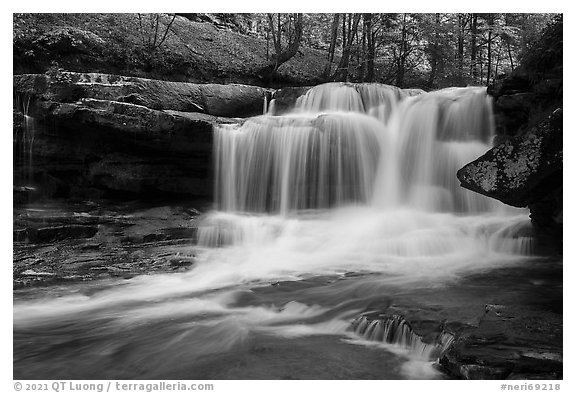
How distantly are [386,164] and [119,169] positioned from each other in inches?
200

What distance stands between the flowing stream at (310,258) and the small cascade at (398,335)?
1cm

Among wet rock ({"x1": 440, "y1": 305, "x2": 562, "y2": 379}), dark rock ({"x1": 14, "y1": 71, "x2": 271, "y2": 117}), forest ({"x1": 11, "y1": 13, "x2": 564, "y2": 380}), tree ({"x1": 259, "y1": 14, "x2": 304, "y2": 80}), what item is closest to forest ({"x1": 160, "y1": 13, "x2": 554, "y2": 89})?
tree ({"x1": 259, "y1": 14, "x2": 304, "y2": 80})

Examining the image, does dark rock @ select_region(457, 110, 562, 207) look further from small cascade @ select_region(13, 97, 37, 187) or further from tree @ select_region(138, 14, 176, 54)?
tree @ select_region(138, 14, 176, 54)

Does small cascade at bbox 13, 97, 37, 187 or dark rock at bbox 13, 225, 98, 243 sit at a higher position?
small cascade at bbox 13, 97, 37, 187

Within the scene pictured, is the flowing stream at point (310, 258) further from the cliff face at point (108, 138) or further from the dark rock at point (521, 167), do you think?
the dark rock at point (521, 167)

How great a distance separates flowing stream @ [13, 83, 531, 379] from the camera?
4.02 metres

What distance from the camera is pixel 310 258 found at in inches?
296

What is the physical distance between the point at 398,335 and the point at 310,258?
3419 millimetres

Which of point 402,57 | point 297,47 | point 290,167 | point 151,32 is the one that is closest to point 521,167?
point 290,167

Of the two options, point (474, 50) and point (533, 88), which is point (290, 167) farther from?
point (474, 50)

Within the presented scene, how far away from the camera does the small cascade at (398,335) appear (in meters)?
3.83

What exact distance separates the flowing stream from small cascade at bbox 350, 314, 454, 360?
0.04 ft
